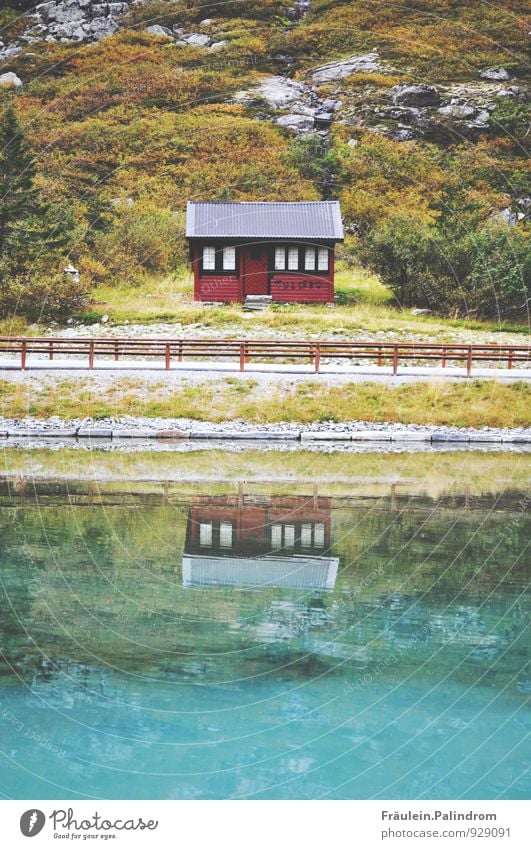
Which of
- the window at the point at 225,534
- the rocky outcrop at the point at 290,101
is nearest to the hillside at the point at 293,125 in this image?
the rocky outcrop at the point at 290,101

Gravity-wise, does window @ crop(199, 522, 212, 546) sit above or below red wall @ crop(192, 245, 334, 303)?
above

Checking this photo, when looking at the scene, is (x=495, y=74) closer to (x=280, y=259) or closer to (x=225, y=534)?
(x=280, y=259)

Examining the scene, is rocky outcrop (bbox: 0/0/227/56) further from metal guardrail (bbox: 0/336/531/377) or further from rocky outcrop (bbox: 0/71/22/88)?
metal guardrail (bbox: 0/336/531/377)

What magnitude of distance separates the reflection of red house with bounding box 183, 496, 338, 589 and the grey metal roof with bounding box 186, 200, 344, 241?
3664 cm

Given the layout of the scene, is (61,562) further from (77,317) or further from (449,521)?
(77,317)

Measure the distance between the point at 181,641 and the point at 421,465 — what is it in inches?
581

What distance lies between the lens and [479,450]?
29031mm

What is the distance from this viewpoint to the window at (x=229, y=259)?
185 ft

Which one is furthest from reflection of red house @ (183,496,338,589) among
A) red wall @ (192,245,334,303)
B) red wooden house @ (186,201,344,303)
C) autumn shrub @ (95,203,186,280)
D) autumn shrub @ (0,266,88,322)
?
autumn shrub @ (95,203,186,280)

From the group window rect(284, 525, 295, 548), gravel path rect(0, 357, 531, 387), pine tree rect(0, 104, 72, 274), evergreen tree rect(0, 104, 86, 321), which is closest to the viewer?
window rect(284, 525, 295, 548)

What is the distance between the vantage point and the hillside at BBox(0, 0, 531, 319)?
60.6 m

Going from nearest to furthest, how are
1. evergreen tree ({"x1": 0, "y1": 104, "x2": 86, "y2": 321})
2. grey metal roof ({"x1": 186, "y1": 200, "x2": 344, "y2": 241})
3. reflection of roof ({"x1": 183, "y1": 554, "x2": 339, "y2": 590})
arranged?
1. reflection of roof ({"x1": 183, "y1": 554, "x2": 339, "y2": 590})
2. evergreen tree ({"x1": 0, "y1": 104, "x2": 86, "y2": 321})
3. grey metal roof ({"x1": 186, "y1": 200, "x2": 344, "y2": 241})

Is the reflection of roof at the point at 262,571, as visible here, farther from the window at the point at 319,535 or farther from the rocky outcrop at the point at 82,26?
the rocky outcrop at the point at 82,26

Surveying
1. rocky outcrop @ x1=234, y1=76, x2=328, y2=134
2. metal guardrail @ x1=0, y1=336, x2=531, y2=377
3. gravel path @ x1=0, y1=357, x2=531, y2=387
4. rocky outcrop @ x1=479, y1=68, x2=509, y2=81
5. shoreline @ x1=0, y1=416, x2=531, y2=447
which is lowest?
shoreline @ x1=0, y1=416, x2=531, y2=447
